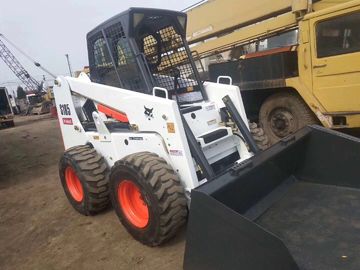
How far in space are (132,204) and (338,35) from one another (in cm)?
376

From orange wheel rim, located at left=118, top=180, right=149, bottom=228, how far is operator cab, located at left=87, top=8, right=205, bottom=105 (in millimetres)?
1068

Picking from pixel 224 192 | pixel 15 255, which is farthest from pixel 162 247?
pixel 15 255

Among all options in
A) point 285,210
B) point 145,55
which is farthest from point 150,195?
point 145,55

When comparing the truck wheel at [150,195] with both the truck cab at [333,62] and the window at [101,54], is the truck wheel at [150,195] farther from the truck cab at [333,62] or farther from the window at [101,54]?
the truck cab at [333,62]

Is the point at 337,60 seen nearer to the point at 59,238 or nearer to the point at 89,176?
the point at 89,176

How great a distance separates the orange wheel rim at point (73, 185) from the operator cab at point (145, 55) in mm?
1270

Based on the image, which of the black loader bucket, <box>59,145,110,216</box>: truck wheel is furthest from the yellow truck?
<box>59,145,110,216</box>: truck wheel

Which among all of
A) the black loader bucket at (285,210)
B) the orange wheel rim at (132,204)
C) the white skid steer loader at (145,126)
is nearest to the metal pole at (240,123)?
the white skid steer loader at (145,126)

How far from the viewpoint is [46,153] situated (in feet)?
28.5

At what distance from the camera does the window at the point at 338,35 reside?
4.69 m

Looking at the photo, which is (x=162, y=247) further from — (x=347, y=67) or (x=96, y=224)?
(x=347, y=67)

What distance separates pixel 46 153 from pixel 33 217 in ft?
14.8

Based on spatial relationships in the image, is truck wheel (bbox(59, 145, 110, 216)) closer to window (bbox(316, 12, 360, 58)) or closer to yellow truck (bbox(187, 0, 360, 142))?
yellow truck (bbox(187, 0, 360, 142))

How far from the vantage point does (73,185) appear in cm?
446
